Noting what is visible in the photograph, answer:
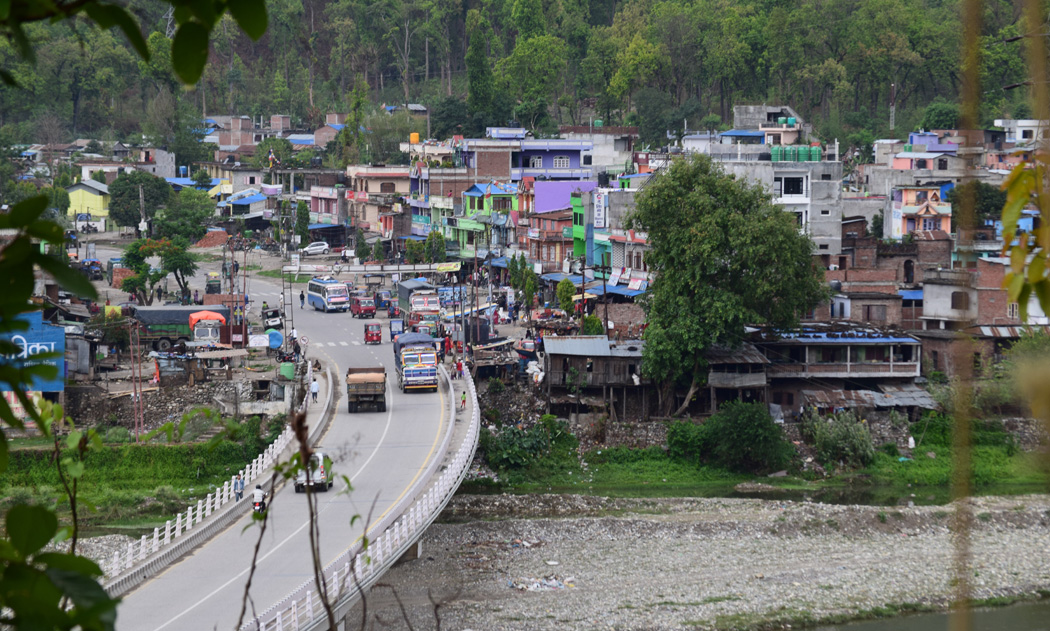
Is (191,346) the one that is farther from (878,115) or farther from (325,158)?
(878,115)

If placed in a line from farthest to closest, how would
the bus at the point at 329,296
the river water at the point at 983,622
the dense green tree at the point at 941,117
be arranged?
the dense green tree at the point at 941,117 < the bus at the point at 329,296 < the river water at the point at 983,622

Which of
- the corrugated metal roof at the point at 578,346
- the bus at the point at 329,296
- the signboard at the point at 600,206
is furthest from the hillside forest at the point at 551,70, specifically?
the corrugated metal roof at the point at 578,346

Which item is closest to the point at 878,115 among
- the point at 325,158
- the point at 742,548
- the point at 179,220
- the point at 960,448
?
the point at 325,158

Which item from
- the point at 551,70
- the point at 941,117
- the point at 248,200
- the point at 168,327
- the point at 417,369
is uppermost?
the point at 551,70

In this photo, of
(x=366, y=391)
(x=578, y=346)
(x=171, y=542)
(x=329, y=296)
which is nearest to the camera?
(x=171, y=542)

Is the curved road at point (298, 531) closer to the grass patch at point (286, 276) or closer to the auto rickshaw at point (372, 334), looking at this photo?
the auto rickshaw at point (372, 334)

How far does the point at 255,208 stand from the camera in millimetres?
40500

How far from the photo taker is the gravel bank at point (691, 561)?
12.4 m

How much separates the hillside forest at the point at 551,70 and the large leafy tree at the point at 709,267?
62.4 feet

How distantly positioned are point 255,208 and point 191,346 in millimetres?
19815

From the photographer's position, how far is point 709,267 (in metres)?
17.8

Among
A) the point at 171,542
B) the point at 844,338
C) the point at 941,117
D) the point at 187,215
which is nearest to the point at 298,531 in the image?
the point at 171,542

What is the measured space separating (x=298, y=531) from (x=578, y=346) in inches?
317

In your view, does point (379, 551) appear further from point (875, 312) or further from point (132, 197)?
point (132, 197)
